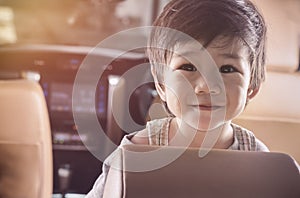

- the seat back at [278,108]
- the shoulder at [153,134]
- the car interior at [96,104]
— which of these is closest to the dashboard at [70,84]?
the car interior at [96,104]

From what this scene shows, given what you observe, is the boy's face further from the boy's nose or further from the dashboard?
the dashboard

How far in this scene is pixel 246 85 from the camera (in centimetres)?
61

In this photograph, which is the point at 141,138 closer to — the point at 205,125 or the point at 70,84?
the point at 205,125

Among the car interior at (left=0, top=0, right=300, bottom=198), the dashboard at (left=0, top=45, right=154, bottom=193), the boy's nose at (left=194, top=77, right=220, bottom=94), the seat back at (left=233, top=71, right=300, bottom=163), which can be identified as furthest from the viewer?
the dashboard at (left=0, top=45, right=154, bottom=193)

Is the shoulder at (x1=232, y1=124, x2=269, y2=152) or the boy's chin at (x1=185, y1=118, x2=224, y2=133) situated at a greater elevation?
the boy's chin at (x1=185, y1=118, x2=224, y2=133)

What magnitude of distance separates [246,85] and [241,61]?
34 mm

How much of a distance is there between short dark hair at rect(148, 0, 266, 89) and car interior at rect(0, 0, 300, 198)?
0.12m

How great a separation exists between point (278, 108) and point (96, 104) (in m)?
0.53

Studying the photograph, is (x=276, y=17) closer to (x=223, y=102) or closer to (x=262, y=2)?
(x=262, y=2)

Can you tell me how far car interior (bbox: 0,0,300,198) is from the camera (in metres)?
0.40

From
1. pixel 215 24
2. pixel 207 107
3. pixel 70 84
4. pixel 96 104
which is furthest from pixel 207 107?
pixel 70 84

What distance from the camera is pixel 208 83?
56cm

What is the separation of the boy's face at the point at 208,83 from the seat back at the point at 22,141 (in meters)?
0.17

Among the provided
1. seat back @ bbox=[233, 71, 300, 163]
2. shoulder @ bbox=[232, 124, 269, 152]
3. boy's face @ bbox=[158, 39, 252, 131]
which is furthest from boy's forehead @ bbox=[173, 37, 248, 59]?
seat back @ bbox=[233, 71, 300, 163]
